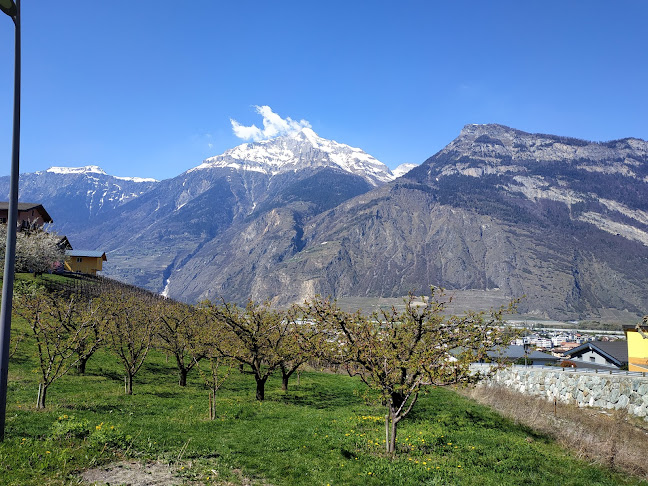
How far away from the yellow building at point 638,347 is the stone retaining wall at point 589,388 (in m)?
15.7

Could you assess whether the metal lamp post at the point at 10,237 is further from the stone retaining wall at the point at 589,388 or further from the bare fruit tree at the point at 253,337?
the stone retaining wall at the point at 589,388

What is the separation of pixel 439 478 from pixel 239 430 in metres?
9.65

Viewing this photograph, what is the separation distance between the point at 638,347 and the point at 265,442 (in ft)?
170

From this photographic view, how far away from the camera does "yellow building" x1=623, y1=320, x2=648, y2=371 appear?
48125 mm

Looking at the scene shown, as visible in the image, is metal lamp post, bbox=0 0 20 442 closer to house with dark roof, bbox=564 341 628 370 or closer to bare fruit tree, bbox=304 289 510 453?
bare fruit tree, bbox=304 289 510 453

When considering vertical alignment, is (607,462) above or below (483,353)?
below

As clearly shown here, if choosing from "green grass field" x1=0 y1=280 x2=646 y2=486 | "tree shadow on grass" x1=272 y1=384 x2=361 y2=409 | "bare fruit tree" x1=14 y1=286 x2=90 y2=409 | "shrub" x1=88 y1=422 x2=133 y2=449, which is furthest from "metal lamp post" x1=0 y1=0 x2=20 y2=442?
"tree shadow on grass" x1=272 y1=384 x2=361 y2=409

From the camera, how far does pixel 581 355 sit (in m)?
73.1

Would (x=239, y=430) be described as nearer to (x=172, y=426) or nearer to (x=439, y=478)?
(x=172, y=426)

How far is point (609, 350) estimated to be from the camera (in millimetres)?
65875

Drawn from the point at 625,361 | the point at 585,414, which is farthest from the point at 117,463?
the point at 625,361

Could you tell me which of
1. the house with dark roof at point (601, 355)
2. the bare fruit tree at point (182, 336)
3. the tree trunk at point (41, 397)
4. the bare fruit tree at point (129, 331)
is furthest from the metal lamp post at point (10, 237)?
the house with dark roof at point (601, 355)

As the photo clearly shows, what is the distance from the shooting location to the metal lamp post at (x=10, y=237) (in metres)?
10.8

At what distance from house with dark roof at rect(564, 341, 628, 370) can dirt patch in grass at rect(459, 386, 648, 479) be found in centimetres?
3534
